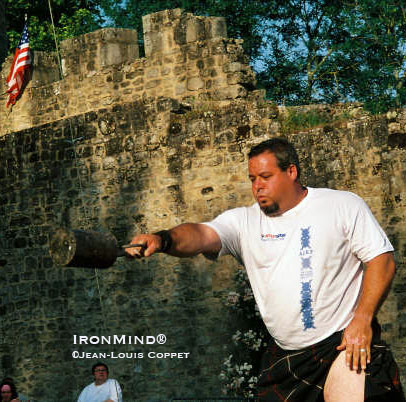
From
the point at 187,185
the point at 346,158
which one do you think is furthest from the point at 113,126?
the point at 346,158

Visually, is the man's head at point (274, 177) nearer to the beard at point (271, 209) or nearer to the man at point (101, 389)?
the beard at point (271, 209)

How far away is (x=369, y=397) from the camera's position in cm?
378

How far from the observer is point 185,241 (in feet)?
13.0

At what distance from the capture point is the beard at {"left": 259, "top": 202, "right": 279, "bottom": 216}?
4062mm

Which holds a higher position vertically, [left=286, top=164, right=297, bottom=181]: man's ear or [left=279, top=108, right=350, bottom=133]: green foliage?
[left=279, top=108, right=350, bottom=133]: green foliage

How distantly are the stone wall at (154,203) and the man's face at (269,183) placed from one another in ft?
15.8

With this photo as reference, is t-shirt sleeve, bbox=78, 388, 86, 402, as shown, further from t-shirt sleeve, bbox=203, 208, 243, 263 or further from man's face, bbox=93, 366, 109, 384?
t-shirt sleeve, bbox=203, 208, 243, 263

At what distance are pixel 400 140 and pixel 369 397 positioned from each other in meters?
5.24

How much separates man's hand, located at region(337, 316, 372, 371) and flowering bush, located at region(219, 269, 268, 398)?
17.5ft

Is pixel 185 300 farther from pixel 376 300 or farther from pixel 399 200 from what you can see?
pixel 376 300

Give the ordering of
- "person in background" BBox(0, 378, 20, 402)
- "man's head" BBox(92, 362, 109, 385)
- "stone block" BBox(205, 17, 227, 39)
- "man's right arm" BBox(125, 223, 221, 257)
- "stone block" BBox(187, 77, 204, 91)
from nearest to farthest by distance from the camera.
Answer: "man's right arm" BBox(125, 223, 221, 257) → "person in background" BBox(0, 378, 20, 402) → "man's head" BBox(92, 362, 109, 385) → "stone block" BBox(205, 17, 227, 39) → "stone block" BBox(187, 77, 204, 91)

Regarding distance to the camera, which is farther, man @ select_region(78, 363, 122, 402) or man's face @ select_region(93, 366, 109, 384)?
man's face @ select_region(93, 366, 109, 384)

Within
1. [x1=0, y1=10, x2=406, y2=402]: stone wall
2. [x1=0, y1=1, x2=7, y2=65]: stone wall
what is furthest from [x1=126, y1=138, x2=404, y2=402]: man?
[x1=0, y1=1, x2=7, y2=65]: stone wall

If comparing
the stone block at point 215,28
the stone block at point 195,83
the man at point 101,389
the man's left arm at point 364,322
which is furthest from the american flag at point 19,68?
the man's left arm at point 364,322
